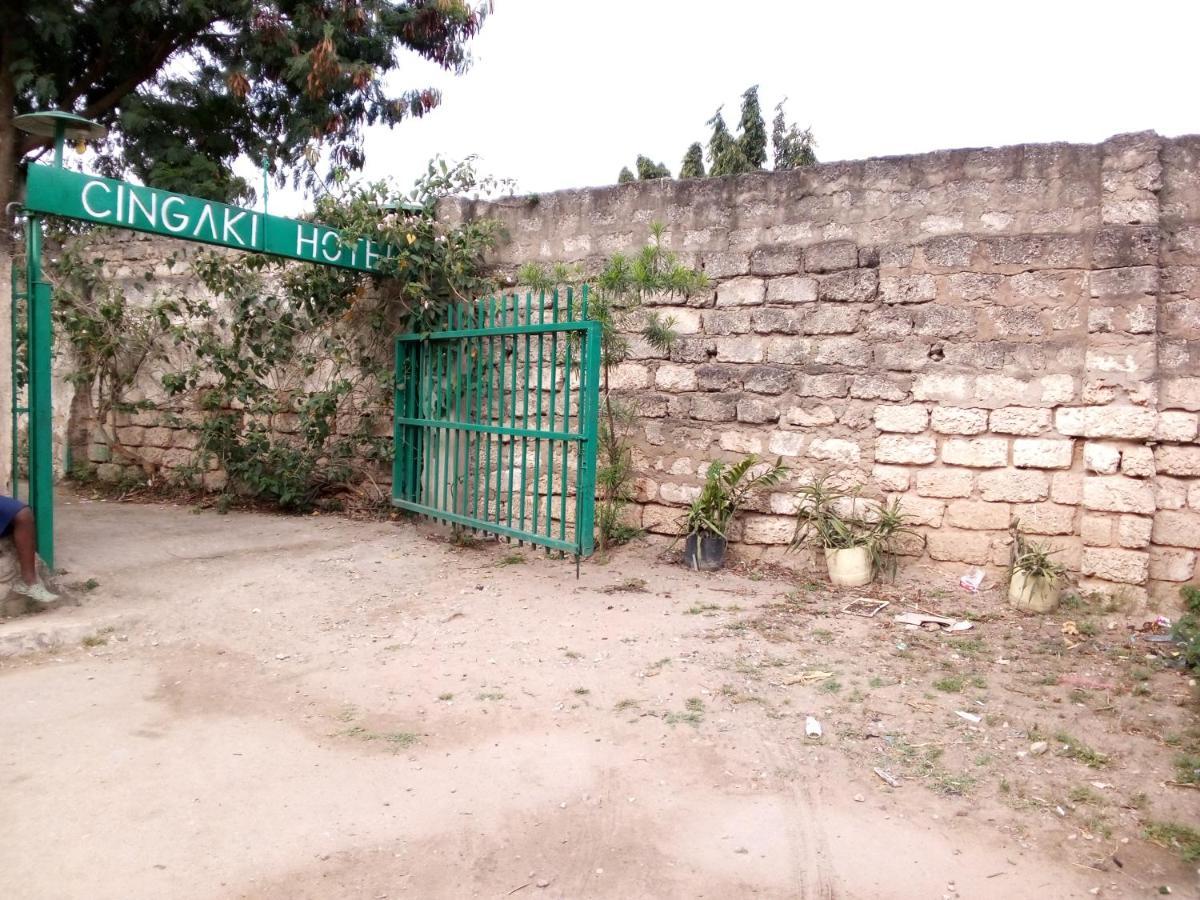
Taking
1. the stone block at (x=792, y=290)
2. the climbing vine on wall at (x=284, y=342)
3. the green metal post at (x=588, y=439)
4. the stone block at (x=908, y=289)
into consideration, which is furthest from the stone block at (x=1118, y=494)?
the climbing vine on wall at (x=284, y=342)

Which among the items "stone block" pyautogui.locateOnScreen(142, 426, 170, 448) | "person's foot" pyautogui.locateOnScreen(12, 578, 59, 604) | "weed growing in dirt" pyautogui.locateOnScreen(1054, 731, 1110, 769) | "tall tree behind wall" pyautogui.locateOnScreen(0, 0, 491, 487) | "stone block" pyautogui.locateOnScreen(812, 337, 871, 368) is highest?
"tall tree behind wall" pyautogui.locateOnScreen(0, 0, 491, 487)

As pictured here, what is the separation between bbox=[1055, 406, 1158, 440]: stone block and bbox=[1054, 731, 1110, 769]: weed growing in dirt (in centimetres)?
185

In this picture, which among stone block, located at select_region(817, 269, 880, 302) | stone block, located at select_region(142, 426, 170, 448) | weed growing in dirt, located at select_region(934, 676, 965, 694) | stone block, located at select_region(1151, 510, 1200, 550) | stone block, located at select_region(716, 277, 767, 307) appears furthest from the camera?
stone block, located at select_region(142, 426, 170, 448)

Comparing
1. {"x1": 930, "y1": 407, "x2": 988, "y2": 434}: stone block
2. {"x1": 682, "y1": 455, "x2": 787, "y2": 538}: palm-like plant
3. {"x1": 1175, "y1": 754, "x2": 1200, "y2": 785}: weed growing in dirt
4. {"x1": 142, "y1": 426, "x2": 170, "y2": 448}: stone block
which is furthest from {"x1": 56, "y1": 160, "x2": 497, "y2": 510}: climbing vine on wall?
{"x1": 1175, "y1": 754, "x2": 1200, "y2": 785}: weed growing in dirt

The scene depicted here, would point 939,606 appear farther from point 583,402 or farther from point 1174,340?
point 583,402

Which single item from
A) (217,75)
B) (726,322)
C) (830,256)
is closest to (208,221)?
(726,322)

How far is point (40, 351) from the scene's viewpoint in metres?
4.30

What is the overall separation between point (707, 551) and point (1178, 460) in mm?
2412

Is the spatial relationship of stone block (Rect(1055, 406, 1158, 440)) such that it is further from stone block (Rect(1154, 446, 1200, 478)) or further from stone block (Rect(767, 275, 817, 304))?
stone block (Rect(767, 275, 817, 304))

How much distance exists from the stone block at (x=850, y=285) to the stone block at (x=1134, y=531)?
1712mm

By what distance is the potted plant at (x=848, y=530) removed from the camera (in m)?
4.62

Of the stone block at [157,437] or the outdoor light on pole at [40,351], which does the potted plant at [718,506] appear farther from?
the stone block at [157,437]

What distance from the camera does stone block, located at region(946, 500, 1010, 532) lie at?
14.6ft

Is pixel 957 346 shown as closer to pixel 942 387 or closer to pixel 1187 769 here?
pixel 942 387
